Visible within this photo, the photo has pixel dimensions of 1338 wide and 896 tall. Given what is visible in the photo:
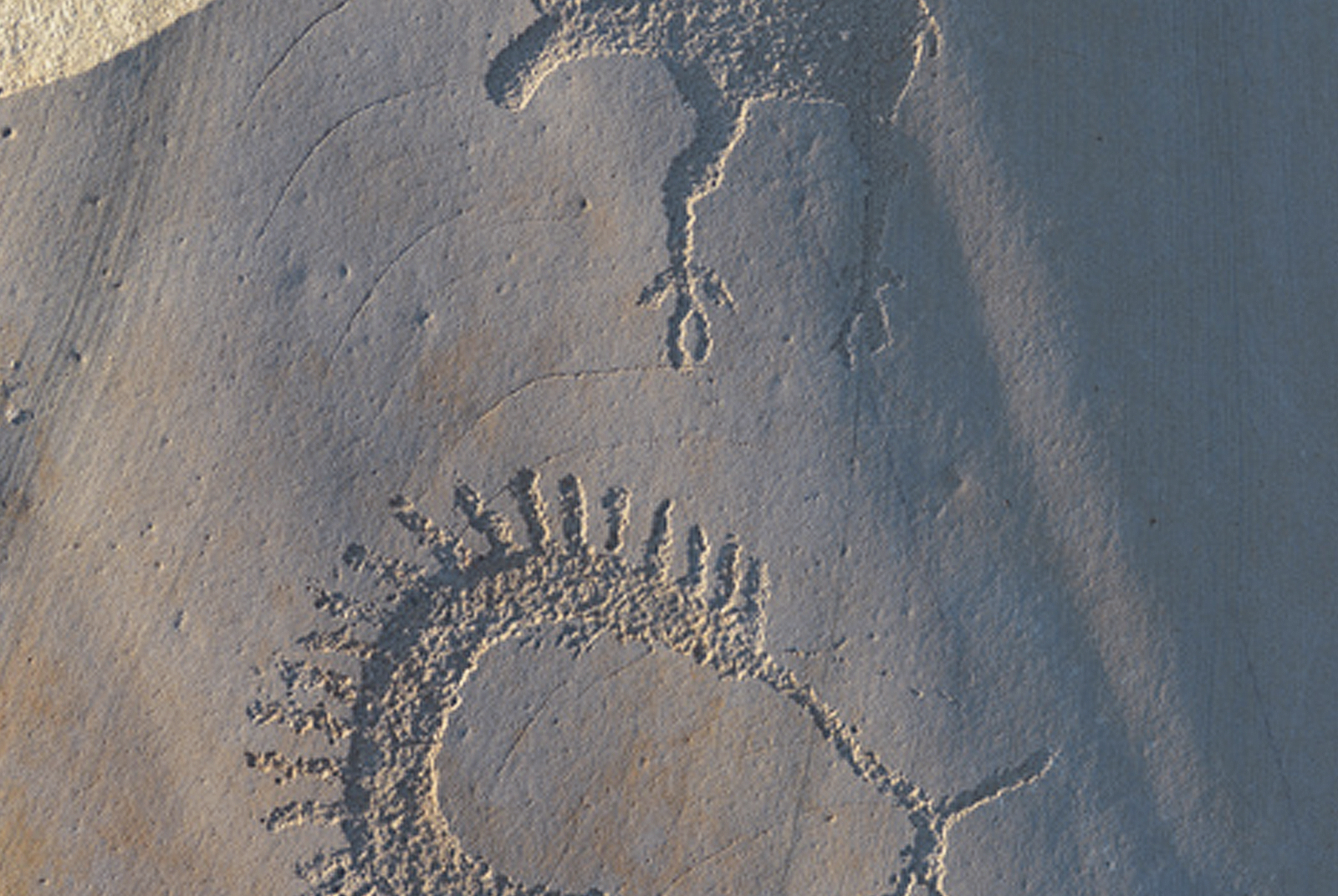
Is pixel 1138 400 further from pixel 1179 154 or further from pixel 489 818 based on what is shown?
pixel 489 818

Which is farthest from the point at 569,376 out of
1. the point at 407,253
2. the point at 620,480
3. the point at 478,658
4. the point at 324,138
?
the point at 324,138

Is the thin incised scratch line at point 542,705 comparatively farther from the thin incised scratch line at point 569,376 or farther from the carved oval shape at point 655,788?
the thin incised scratch line at point 569,376

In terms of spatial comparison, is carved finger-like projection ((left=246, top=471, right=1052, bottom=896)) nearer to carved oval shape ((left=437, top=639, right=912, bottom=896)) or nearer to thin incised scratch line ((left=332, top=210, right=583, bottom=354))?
carved oval shape ((left=437, top=639, right=912, bottom=896))

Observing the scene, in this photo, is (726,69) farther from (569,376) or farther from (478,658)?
(478,658)

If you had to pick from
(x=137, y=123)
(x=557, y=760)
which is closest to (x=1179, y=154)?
(x=557, y=760)

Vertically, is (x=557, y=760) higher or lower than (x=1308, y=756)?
higher

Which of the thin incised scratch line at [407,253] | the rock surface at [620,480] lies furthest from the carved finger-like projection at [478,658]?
the thin incised scratch line at [407,253]

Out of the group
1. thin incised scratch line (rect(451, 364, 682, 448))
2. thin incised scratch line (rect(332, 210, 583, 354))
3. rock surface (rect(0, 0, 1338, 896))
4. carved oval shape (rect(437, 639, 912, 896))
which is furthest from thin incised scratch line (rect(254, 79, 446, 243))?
carved oval shape (rect(437, 639, 912, 896))
